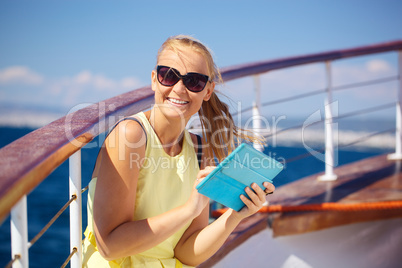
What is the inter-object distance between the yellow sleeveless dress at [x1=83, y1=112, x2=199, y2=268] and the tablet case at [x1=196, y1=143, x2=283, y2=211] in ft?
0.90

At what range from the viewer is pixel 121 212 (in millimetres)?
1164

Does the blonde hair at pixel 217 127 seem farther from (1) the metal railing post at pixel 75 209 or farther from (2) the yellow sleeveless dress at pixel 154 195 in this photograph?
(1) the metal railing post at pixel 75 209

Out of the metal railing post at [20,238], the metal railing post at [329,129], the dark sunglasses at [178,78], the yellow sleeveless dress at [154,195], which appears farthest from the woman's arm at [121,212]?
the metal railing post at [329,129]

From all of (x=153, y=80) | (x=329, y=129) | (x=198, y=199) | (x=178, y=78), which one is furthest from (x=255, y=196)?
(x=329, y=129)

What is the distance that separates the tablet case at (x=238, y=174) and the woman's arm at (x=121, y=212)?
0.07 meters

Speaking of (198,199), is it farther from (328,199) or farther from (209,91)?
(328,199)

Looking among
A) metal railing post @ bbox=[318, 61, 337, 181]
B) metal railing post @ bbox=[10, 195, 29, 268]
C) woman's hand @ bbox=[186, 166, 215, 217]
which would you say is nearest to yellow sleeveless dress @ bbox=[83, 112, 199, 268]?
woman's hand @ bbox=[186, 166, 215, 217]

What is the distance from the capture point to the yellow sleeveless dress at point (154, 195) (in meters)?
1.28

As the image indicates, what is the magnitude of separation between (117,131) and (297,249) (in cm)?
142

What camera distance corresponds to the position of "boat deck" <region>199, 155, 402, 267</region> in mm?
2137

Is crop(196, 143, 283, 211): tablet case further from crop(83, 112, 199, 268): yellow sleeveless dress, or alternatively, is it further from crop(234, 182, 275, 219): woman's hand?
crop(83, 112, 199, 268): yellow sleeveless dress

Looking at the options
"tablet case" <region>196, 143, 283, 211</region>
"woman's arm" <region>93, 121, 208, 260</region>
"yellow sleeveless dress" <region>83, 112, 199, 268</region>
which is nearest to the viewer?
"tablet case" <region>196, 143, 283, 211</region>

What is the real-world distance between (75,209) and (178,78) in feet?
1.66

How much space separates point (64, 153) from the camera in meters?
0.88
